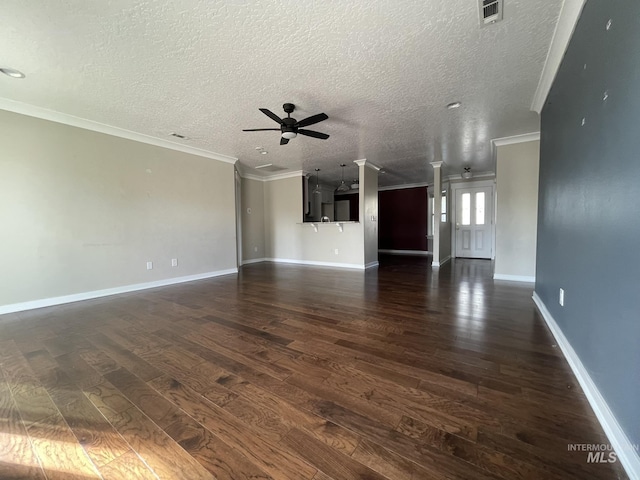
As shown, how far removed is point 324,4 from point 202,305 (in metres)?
3.27

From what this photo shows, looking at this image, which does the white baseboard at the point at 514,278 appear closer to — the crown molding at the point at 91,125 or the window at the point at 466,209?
the window at the point at 466,209

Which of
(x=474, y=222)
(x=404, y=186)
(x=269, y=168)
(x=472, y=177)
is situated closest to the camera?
(x=269, y=168)

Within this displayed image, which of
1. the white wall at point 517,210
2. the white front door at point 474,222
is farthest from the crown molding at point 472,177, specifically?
the white wall at point 517,210

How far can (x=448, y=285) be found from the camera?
13.8 feet

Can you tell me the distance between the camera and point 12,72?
97.4 inches

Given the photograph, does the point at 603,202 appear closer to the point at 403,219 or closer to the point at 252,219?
the point at 252,219

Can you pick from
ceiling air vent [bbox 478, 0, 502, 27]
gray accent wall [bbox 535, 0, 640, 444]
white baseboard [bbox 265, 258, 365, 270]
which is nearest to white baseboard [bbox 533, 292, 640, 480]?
gray accent wall [bbox 535, 0, 640, 444]

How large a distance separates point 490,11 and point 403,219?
7.56 m

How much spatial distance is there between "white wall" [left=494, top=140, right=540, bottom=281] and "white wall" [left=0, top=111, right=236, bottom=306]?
5.34 meters

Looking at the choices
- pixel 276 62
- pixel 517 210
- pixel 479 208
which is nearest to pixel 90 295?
pixel 276 62

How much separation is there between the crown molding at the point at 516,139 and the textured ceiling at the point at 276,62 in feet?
0.81

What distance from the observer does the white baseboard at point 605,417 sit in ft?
3.26

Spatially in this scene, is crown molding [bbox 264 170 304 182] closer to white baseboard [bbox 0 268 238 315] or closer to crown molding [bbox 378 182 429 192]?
white baseboard [bbox 0 268 238 315]

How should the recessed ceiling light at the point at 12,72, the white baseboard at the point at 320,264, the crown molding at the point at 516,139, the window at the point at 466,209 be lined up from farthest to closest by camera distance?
1. the window at the point at 466,209
2. the white baseboard at the point at 320,264
3. the crown molding at the point at 516,139
4. the recessed ceiling light at the point at 12,72
